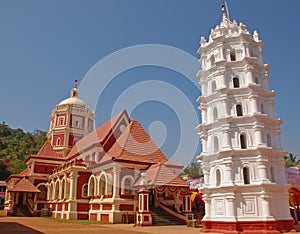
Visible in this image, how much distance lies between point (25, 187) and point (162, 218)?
74.7ft

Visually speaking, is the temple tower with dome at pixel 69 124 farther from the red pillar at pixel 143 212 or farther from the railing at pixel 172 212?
the red pillar at pixel 143 212

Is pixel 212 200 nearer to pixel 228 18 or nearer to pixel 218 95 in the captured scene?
pixel 218 95

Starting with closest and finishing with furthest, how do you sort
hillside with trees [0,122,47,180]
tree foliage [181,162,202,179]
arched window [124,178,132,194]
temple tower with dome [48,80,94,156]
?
arched window [124,178,132,194] → temple tower with dome [48,80,94,156] → hillside with trees [0,122,47,180] → tree foliage [181,162,202,179]

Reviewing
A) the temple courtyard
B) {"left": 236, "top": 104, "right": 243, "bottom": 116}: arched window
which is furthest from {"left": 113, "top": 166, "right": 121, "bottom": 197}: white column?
{"left": 236, "top": 104, "right": 243, "bottom": 116}: arched window

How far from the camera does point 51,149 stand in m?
45.0

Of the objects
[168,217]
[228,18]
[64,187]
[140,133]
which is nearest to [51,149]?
[64,187]

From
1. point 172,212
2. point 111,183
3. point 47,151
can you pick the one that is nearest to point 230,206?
point 172,212

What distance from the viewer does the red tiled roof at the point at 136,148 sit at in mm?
27141

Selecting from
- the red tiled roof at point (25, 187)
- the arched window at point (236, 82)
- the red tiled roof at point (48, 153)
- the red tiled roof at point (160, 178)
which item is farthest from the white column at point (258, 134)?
the red tiled roof at point (48, 153)

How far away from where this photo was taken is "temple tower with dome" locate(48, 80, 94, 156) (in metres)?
46.7

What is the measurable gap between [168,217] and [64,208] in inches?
496

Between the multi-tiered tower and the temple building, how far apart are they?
6236 millimetres

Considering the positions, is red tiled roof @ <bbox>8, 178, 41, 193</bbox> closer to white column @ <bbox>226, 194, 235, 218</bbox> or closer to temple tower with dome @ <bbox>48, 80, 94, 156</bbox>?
temple tower with dome @ <bbox>48, 80, 94, 156</bbox>

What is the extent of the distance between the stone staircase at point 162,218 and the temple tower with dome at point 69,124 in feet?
81.7
